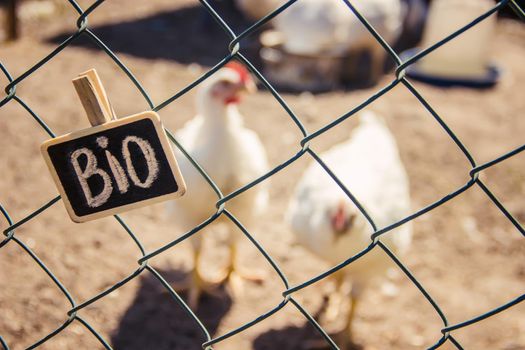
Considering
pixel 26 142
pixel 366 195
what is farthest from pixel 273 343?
pixel 26 142

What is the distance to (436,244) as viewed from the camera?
3.30 m

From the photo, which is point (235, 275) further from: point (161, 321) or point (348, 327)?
point (348, 327)

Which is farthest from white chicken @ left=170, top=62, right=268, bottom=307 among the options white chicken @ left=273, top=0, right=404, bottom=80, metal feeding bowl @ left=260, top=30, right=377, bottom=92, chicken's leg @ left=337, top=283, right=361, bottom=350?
metal feeding bowl @ left=260, top=30, right=377, bottom=92

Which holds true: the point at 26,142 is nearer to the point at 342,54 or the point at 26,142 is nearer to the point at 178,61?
the point at 178,61

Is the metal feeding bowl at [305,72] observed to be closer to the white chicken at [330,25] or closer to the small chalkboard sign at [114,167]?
the white chicken at [330,25]

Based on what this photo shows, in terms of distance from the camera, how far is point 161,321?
2.56 m

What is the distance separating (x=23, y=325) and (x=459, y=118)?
4.07 m

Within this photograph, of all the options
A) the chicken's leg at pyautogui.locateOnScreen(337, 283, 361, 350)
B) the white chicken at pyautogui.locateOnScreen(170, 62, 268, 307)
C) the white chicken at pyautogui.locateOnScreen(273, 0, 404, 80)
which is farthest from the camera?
the white chicken at pyautogui.locateOnScreen(273, 0, 404, 80)

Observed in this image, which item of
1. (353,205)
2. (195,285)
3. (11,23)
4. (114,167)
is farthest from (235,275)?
(11,23)

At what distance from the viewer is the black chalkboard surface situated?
83 cm

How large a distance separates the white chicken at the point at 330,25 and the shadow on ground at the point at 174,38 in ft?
2.81

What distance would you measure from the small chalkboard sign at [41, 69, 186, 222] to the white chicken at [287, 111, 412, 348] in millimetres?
1389

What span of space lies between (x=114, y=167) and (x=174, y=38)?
19.0 feet

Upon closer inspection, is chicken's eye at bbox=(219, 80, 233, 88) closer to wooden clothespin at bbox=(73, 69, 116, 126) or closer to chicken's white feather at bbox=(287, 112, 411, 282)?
chicken's white feather at bbox=(287, 112, 411, 282)
